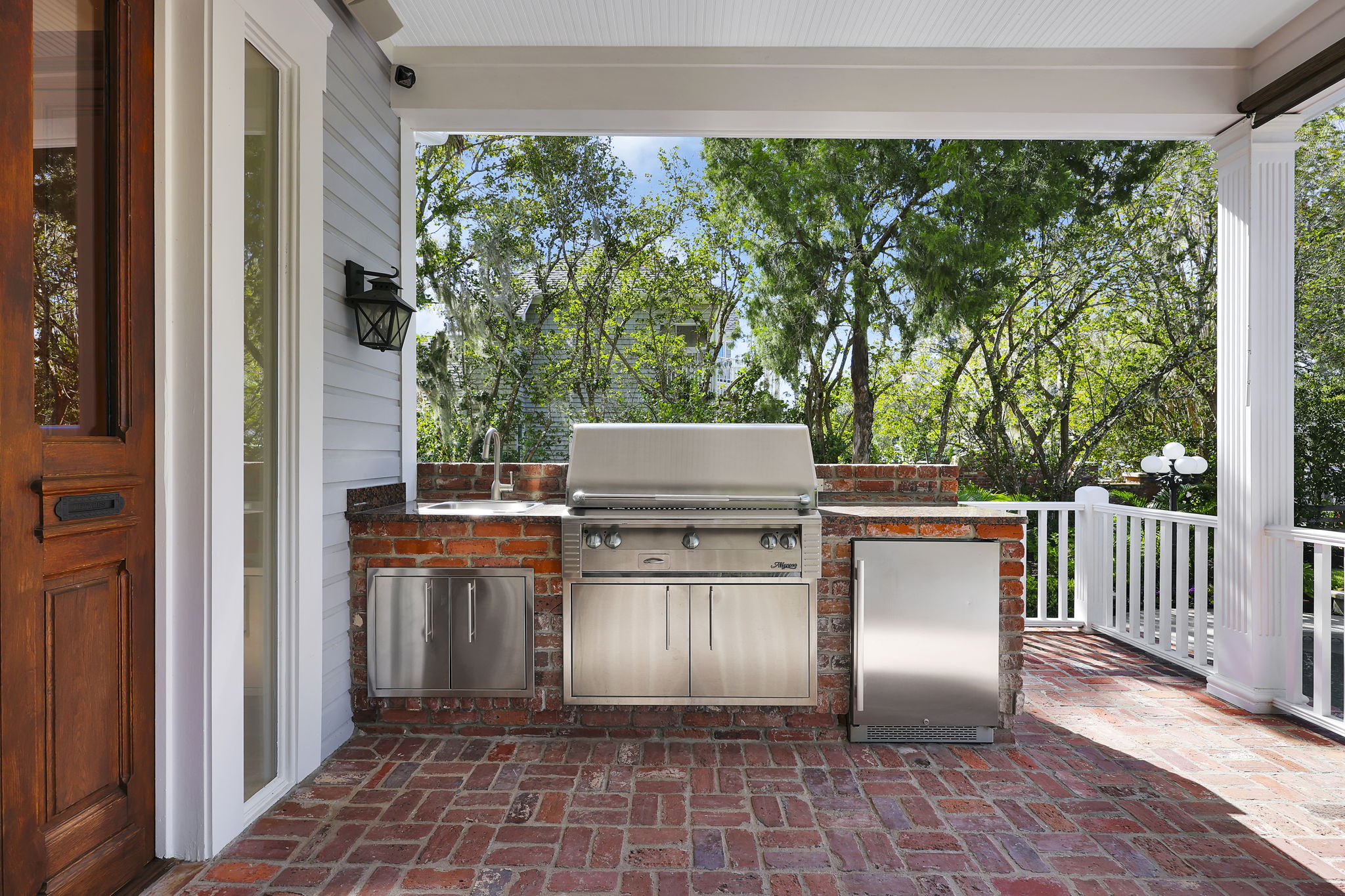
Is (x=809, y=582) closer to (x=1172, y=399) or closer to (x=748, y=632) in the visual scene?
(x=748, y=632)

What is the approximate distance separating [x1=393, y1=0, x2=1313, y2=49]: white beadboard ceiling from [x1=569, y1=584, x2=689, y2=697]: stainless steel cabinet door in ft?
8.09

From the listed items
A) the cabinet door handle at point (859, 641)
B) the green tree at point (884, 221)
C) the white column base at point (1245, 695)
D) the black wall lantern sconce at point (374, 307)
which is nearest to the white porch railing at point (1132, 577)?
the white column base at point (1245, 695)

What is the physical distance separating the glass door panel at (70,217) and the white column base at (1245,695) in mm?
4449

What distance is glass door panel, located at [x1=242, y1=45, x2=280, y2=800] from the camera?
2158mm

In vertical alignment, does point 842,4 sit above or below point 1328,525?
above

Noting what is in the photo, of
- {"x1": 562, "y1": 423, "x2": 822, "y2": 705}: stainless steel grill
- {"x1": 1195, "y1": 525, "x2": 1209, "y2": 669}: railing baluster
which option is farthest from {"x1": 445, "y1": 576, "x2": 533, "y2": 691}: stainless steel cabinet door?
{"x1": 1195, "y1": 525, "x2": 1209, "y2": 669}: railing baluster

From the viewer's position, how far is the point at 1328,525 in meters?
6.75

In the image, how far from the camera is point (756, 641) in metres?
2.79

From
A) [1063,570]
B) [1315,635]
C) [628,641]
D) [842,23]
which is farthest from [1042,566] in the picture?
[842,23]

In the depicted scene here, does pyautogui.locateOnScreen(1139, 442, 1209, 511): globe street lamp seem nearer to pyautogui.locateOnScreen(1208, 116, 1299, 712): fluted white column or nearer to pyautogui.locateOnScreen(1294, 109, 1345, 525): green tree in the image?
pyautogui.locateOnScreen(1208, 116, 1299, 712): fluted white column

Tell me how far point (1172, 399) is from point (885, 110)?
19.3 ft

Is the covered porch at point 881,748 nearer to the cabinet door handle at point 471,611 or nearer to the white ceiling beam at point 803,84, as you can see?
the white ceiling beam at point 803,84

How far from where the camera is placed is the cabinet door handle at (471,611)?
2807 mm

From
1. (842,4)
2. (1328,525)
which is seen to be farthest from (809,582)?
(1328,525)
